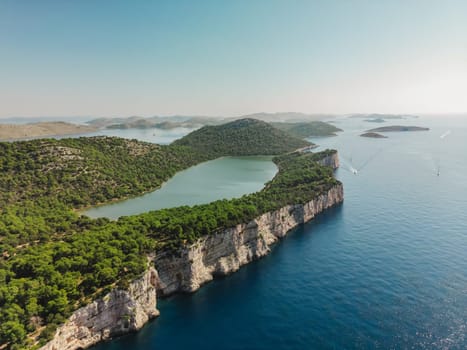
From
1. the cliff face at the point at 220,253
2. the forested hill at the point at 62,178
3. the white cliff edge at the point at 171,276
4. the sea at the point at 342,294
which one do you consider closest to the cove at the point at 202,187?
the forested hill at the point at 62,178

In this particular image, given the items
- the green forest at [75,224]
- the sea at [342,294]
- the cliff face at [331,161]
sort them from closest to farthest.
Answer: the green forest at [75,224] → the sea at [342,294] → the cliff face at [331,161]

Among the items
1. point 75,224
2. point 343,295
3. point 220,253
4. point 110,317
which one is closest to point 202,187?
point 75,224

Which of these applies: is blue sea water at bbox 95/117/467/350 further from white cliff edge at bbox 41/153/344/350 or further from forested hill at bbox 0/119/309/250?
forested hill at bbox 0/119/309/250

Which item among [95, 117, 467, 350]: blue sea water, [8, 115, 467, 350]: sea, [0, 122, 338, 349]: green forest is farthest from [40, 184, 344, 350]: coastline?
[95, 117, 467, 350]: blue sea water

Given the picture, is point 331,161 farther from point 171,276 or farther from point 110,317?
point 110,317

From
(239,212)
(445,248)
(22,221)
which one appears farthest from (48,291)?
(445,248)

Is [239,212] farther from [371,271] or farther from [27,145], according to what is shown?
[27,145]

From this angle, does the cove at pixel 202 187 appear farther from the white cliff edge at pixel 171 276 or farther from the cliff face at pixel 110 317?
the cliff face at pixel 110 317
